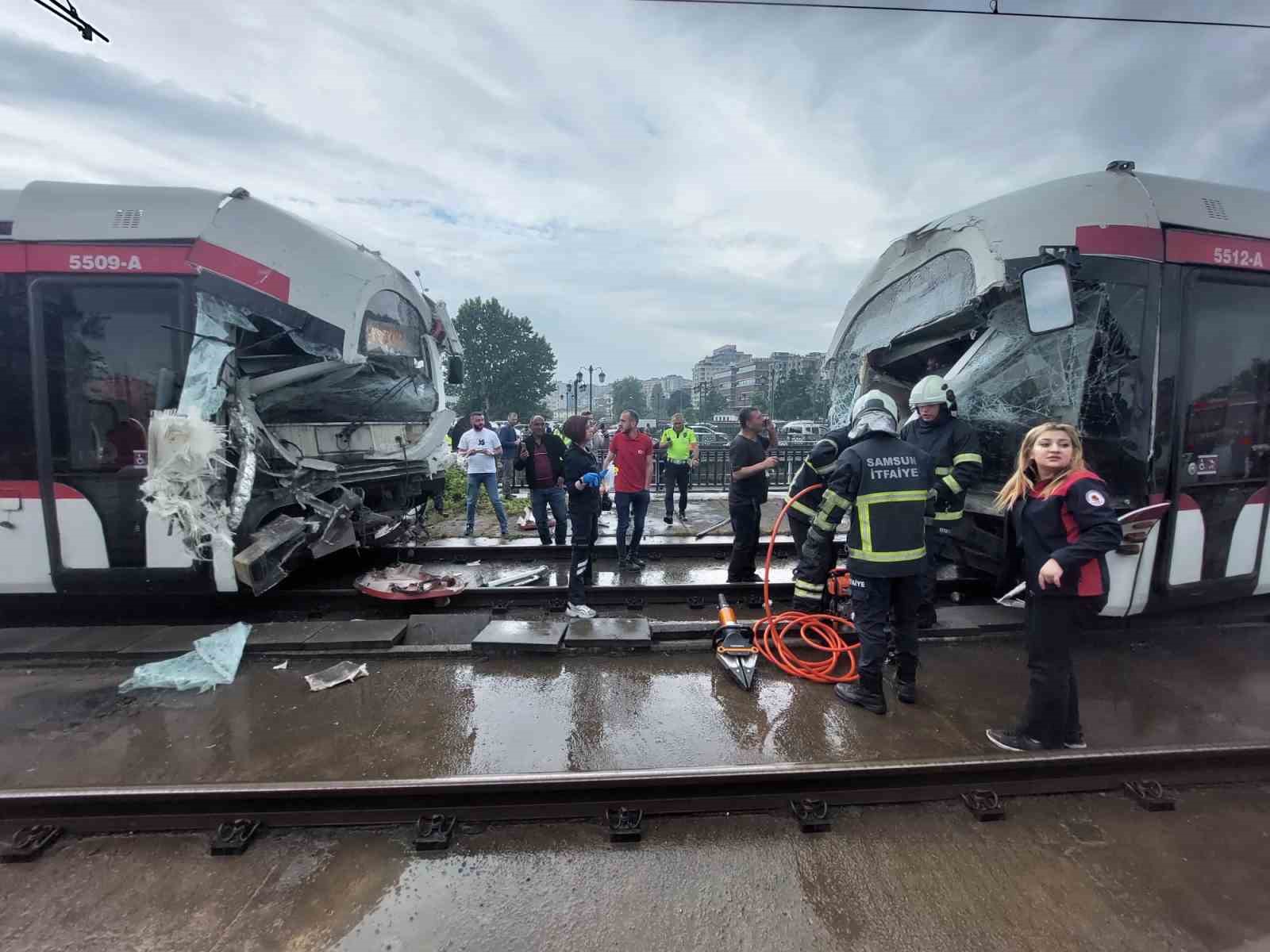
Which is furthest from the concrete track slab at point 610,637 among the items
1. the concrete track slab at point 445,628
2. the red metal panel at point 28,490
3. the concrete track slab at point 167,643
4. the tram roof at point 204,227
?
the red metal panel at point 28,490

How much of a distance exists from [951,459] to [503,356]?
190ft

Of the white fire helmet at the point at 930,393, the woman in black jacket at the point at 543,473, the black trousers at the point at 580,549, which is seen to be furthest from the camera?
the woman in black jacket at the point at 543,473

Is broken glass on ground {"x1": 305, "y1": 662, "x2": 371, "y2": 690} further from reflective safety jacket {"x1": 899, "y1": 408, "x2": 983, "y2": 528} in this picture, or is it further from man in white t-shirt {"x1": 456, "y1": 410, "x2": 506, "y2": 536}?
reflective safety jacket {"x1": 899, "y1": 408, "x2": 983, "y2": 528}

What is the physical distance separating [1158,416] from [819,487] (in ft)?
7.69

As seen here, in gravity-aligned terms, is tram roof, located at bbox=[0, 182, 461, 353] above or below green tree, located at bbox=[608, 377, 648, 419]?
below

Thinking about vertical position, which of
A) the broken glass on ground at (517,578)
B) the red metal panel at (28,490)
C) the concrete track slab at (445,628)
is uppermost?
the red metal panel at (28,490)

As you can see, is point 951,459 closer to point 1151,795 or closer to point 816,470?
point 816,470

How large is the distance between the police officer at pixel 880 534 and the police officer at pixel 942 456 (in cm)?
77

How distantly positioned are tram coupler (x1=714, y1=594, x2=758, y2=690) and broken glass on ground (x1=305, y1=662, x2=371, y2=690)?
260 cm

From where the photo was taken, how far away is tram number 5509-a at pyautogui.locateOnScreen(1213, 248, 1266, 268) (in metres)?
3.88

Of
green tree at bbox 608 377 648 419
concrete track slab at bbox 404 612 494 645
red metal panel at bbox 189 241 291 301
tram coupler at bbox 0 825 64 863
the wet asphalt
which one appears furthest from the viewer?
green tree at bbox 608 377 648 419

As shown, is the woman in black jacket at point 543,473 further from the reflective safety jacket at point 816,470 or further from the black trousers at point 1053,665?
the black trousers at point 1053,665

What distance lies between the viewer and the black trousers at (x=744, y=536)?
5.54m

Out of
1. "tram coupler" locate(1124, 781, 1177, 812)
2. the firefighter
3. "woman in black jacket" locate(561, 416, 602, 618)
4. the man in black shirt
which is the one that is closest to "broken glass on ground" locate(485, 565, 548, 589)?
"woman in black jacket" locate(561, 416, 602, 618)
